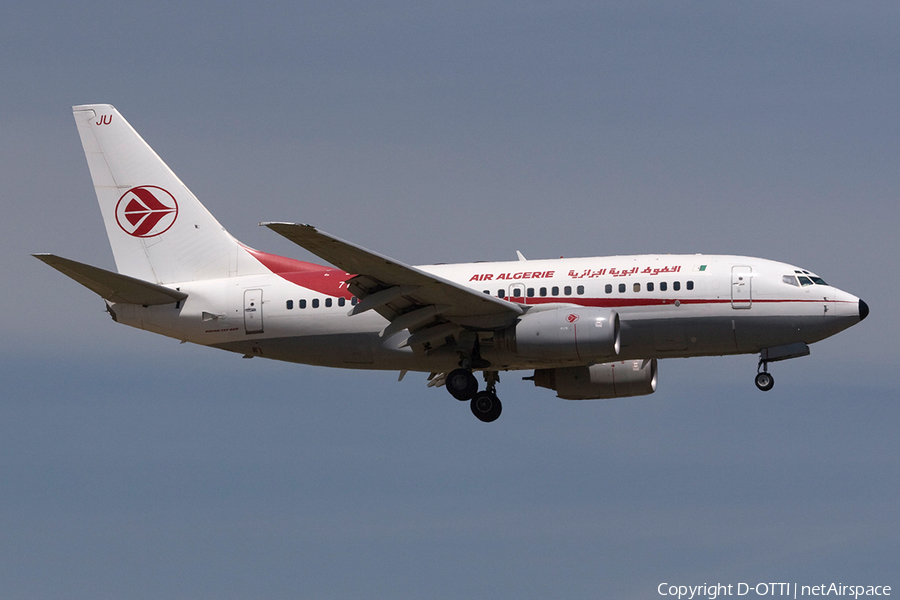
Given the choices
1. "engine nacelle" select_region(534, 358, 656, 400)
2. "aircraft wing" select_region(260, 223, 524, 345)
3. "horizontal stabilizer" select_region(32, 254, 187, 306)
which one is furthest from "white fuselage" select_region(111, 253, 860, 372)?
"engine nacelle" select_region(534, 358, 656, 400)

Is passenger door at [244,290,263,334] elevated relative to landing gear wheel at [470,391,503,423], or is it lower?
elevated

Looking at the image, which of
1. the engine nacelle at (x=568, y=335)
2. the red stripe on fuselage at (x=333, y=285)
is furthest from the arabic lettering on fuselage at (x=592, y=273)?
the engine nacelle at (x=568, y=335)

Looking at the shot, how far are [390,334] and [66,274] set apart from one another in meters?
9.73

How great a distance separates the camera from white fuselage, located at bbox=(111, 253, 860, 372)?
38.3 metres

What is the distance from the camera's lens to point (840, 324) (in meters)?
38.4

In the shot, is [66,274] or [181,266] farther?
[181,266]

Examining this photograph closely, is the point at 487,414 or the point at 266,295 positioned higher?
the point at 266,295

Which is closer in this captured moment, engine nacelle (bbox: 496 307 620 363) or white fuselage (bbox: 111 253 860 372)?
engine nacelle (bbox: 496 307 620 363)

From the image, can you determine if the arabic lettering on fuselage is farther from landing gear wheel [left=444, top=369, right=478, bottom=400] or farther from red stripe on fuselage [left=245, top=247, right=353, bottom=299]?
red stripe on fuselage [left=245, top=247, right=353, bottom=299]

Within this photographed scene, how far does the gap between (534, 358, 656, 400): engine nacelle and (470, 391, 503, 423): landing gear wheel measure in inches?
119

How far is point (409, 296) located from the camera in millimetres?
37844

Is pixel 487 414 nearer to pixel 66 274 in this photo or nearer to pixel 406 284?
pixel 406 284

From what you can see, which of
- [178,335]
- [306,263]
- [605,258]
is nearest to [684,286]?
[605,258]

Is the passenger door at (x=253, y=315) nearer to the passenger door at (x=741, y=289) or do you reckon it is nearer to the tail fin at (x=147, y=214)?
the tail fin at (x=147, y=214)
